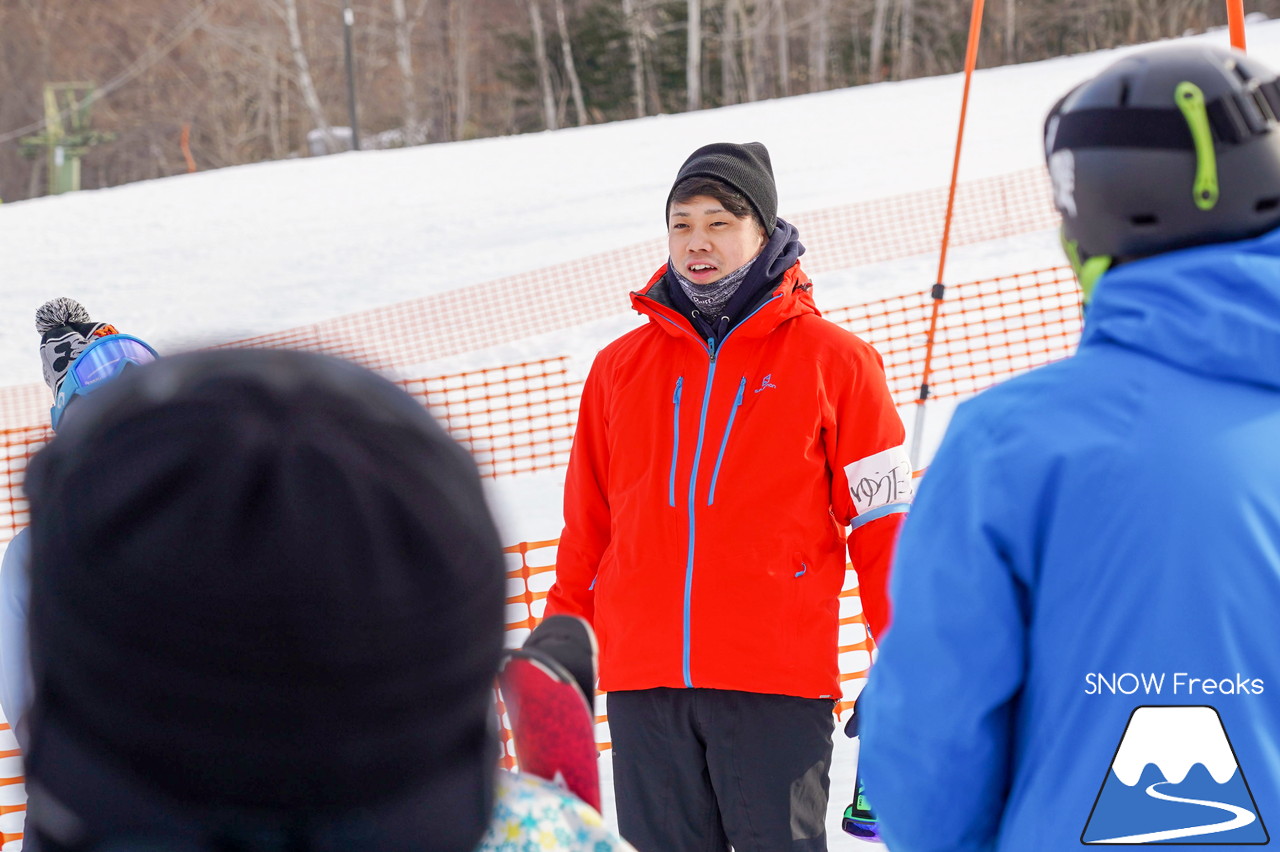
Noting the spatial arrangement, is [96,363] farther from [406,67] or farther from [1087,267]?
[406,67]

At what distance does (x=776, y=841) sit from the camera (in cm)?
260

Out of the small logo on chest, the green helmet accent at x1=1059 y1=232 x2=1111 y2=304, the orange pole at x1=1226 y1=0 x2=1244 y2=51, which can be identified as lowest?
the small logo on chest

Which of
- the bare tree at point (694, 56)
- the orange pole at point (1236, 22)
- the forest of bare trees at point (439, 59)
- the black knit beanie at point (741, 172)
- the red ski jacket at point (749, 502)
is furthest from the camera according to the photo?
the forest of bare trees at point (439, 59)

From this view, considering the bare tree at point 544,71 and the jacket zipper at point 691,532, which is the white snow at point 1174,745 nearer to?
the jacket zipper at point 691,532

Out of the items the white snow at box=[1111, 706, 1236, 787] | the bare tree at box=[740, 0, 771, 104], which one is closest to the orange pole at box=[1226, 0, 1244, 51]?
the white snow at box=[1111, 706, 1236, 787]

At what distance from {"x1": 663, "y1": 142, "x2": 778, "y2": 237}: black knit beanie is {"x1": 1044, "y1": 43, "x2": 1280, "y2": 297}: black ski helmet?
150 cm

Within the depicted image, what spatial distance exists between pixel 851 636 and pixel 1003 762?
142 inches

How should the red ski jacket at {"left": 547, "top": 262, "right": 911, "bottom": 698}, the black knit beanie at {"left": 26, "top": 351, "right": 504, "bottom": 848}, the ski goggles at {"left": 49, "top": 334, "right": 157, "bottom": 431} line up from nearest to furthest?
1. the black knit beanie at {"left": 26, "top": 351, "right": 504, "bottom": 848}
2. the red ski jacket at {"left": 547, "top": 262, "right": 911, "bottom": 698}
3. the ski goggles at {"left": 49, "top": 334, "right": 157, "bottom": 431}

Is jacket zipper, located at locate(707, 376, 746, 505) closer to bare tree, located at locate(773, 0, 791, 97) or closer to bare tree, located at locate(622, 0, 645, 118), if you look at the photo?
bare tree, located at locate(622, 0, 645, 118)

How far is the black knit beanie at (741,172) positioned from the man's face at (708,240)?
0.05 metres

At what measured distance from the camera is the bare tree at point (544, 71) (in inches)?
1382

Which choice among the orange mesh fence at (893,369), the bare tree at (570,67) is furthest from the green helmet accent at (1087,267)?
the bare tree at (570,67)

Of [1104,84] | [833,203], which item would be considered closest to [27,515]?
[1104,84]

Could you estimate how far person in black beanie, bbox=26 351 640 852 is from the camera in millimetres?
722
